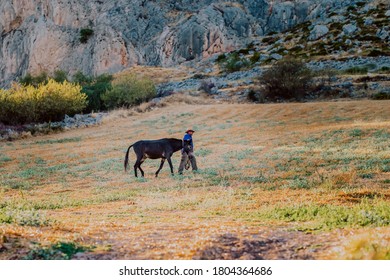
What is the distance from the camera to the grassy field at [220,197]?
6750mm

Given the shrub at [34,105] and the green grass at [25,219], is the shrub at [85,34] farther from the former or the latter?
the green grass at [25,219]

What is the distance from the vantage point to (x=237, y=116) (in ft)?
145

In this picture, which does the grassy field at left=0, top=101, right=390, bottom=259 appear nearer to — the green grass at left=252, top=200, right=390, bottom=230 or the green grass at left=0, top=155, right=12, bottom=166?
the green grass at left=252, top=200, right=390, bottom=230

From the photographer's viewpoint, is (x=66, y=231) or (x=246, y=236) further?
(x=66, y=231)

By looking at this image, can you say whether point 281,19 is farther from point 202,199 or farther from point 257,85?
point 202,199

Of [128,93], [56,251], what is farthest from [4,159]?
[128,93]

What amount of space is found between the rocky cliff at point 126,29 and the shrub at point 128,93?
163 ft

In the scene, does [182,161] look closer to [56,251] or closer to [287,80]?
[56,251]

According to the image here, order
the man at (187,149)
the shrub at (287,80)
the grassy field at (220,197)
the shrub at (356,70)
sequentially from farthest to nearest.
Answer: the shrub at (356,70) < the shrub at (287,80) < the man at (187,149) < the grassy field at (220,197)

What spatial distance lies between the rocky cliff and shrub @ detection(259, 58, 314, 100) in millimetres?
62986

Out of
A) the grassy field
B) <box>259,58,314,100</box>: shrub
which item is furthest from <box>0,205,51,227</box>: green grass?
<box>259,58,314,100</box>: shrub

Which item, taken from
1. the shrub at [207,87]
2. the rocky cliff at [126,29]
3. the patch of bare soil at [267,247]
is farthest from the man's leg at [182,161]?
the rocky cliff at [126,29]

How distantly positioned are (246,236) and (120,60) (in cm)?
11694
